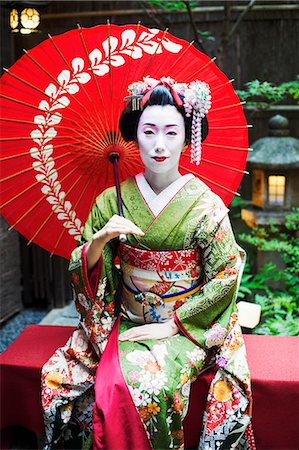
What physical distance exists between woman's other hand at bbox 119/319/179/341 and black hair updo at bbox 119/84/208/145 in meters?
0.73

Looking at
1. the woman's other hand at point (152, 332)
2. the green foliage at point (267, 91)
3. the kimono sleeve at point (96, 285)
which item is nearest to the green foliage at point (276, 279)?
the green foliage at point (267, 91)

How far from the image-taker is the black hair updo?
216 centimetres

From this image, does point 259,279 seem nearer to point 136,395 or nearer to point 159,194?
point 159,194

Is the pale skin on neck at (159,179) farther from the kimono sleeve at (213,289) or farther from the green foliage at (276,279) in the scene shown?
the green foliage at (276,279)

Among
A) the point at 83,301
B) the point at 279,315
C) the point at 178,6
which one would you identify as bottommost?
the point at 279,315

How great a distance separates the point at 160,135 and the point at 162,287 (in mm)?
593

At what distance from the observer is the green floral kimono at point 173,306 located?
7.01ft

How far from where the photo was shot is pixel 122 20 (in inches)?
→ 165

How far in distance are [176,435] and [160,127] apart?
3.71 ft

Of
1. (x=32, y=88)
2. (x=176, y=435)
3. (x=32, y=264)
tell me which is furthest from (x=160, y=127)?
(x=32, y=264)

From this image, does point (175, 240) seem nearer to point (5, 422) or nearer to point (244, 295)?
point (5, 422)

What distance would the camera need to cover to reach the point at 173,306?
2.24 metres

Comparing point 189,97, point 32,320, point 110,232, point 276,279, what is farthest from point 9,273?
point 189,97

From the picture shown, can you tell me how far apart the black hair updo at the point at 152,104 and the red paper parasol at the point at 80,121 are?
11 cm
